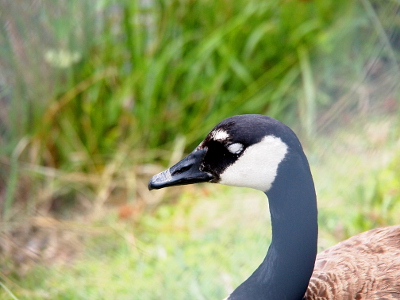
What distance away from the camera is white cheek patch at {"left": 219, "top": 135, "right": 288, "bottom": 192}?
114 cm

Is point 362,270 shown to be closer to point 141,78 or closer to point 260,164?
point 260,164

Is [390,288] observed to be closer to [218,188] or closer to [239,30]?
[218,188]

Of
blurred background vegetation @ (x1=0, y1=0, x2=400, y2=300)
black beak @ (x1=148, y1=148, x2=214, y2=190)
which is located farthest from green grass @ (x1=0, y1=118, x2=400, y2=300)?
black beak @ (x1=148, y1=148, x2=214, y2=190)

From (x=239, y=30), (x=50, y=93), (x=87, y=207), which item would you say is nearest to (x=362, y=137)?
(x=239, y=30)

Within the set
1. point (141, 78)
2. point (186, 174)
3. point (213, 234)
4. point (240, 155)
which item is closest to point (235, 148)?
point (240, 155)

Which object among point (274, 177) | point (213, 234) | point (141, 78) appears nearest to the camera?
point (274, 177)

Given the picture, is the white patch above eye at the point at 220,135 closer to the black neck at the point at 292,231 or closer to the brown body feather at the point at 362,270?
the black neck at the point at 292,231

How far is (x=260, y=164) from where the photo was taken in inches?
45.9

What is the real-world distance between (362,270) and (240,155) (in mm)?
416

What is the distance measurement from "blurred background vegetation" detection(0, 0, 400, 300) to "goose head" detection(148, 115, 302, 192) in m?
0.70

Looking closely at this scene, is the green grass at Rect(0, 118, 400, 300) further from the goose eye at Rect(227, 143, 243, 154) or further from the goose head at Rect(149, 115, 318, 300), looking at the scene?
the goose eye at Rect(227, 143, 243, 154)

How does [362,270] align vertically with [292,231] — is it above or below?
below

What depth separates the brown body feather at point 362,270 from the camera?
1202 millimetres

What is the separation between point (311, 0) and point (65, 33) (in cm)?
131
